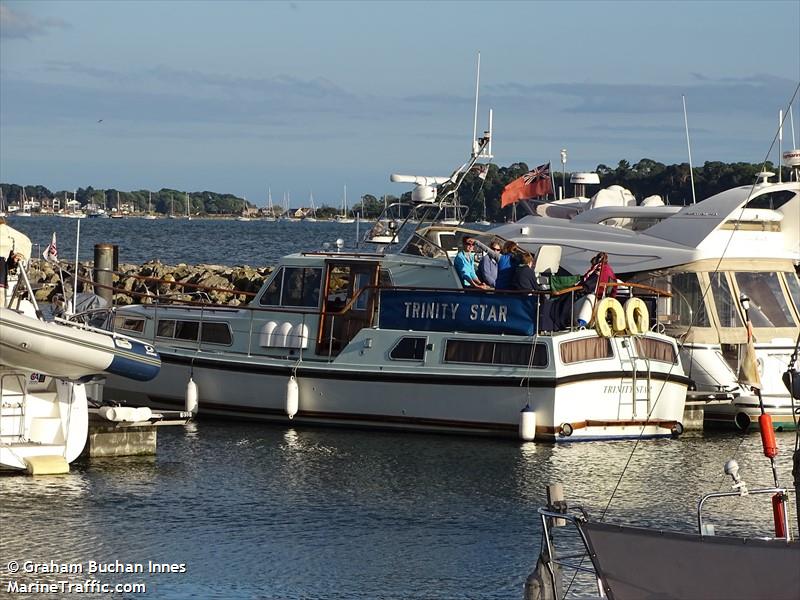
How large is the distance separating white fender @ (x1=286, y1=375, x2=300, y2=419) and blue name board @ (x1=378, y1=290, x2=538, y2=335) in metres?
1.61

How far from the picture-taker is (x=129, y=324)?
2516 centimetres

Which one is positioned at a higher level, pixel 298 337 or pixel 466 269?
pixel 466 269

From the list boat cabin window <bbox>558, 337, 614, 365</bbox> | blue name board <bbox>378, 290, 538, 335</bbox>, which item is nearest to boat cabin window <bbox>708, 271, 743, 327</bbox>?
boat cabin window <bbox>558, 337, 614, 365</bbox>

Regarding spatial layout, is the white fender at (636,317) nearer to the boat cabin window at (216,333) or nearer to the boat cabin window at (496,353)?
the boat cabin window at (496,353)

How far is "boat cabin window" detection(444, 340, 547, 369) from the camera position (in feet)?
68.9

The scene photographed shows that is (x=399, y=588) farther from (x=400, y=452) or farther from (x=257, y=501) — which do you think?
(x=400, y=452)

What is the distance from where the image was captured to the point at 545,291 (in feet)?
69.9

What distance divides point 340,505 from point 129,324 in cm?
915

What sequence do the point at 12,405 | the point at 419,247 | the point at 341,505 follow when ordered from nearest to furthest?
the point at 341,505, the point at 12,405, the point at 419,247

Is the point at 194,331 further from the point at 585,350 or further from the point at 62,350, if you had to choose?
the point at 62,350

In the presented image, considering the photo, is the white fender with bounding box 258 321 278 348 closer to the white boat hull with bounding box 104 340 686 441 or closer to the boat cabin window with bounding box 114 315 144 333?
the white boat hull with bounding box 104 340 686 441

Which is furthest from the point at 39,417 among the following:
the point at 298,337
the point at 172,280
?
the point at 172,280

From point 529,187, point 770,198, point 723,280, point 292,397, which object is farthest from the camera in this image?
point 770,198

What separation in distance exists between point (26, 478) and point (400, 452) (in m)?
5.46
